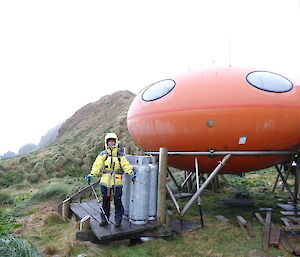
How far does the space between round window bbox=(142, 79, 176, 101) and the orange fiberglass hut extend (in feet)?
0.09

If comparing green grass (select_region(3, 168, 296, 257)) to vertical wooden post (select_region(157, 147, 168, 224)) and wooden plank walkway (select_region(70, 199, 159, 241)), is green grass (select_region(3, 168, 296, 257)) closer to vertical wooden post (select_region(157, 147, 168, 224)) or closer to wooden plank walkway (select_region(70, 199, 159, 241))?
wooden plank walkway (select_region(70, 199, 159, 241))

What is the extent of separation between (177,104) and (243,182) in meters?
7.33

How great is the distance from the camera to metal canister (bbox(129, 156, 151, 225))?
17.4 feet

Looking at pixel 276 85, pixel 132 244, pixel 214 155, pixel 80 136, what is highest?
pixel 276 85

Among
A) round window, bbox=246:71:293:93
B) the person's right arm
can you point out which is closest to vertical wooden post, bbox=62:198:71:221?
the person's right arm

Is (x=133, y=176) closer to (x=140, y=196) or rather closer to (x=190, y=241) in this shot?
(x=140, y=196)

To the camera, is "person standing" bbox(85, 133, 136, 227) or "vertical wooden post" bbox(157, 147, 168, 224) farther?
"vertical wooden post" bbox(157, 147, 168, 224)

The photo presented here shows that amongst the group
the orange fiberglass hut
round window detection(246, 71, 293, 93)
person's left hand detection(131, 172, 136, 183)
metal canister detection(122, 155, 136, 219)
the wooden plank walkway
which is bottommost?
the wooden plank walkway

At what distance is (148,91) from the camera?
268 inches

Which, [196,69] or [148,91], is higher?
[196,69]

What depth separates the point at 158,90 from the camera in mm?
6492

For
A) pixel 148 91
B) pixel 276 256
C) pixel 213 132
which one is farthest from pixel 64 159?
pixel 276 256

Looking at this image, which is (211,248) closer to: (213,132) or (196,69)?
(213,132)

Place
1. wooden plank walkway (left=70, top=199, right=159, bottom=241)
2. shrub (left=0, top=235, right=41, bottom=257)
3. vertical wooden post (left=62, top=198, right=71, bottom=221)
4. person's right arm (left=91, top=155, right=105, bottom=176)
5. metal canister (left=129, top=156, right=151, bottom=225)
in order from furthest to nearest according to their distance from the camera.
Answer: vertical wooden post (left=62, top=198, right=71, bottom=221) < metal canister (left=129, top=156, right=151, bottom=225) < person's right arm (left=91, top=155, right=105, bottom=176) < wooden plank walkway (left=70, top=199, right=159, bottom=241) < shrub (left=0, top=235, right=41, bottom=257)
